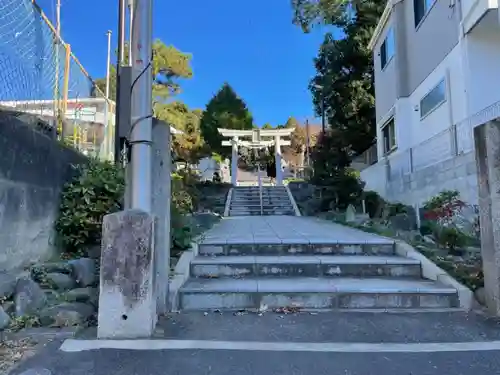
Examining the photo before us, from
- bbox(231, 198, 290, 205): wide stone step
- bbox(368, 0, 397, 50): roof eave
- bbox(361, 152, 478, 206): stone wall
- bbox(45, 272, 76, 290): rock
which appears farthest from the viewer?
bbox(231, 198, 290, 205): wide stone step

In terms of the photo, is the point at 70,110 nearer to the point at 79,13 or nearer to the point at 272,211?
the point at 79,13

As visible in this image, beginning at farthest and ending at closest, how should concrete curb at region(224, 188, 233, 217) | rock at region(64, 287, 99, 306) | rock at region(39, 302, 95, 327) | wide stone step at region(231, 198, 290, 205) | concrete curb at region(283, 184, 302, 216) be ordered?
wide stone step at region(231, 198, 290, 205) → concrete curb at region(283, 184, 302, 216) → concrete curb at region(224, 188, 233, 217) → rock at region(64, 287, 99, 306) → rock at region(39, 302, 95, 327)

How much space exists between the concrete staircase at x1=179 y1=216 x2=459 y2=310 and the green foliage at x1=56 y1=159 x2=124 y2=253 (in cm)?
127

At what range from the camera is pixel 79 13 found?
5793 mm

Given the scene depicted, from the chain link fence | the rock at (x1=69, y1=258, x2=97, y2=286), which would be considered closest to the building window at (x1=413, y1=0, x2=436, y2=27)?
the chain link fence

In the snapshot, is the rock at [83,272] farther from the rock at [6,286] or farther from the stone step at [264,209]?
the stone step at [264,209]

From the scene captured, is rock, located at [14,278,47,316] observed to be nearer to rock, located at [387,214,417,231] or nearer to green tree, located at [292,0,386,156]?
rock, located at [387,214,417,231]

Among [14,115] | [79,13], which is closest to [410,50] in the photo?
[79,13]

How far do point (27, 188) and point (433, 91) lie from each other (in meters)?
9.65

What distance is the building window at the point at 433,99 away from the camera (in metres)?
9.50

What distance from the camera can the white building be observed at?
773 centimetres

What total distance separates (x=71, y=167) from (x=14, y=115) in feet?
4.59

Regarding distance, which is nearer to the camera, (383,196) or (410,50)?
(410,50)

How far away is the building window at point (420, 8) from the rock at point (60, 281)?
35.5ft
